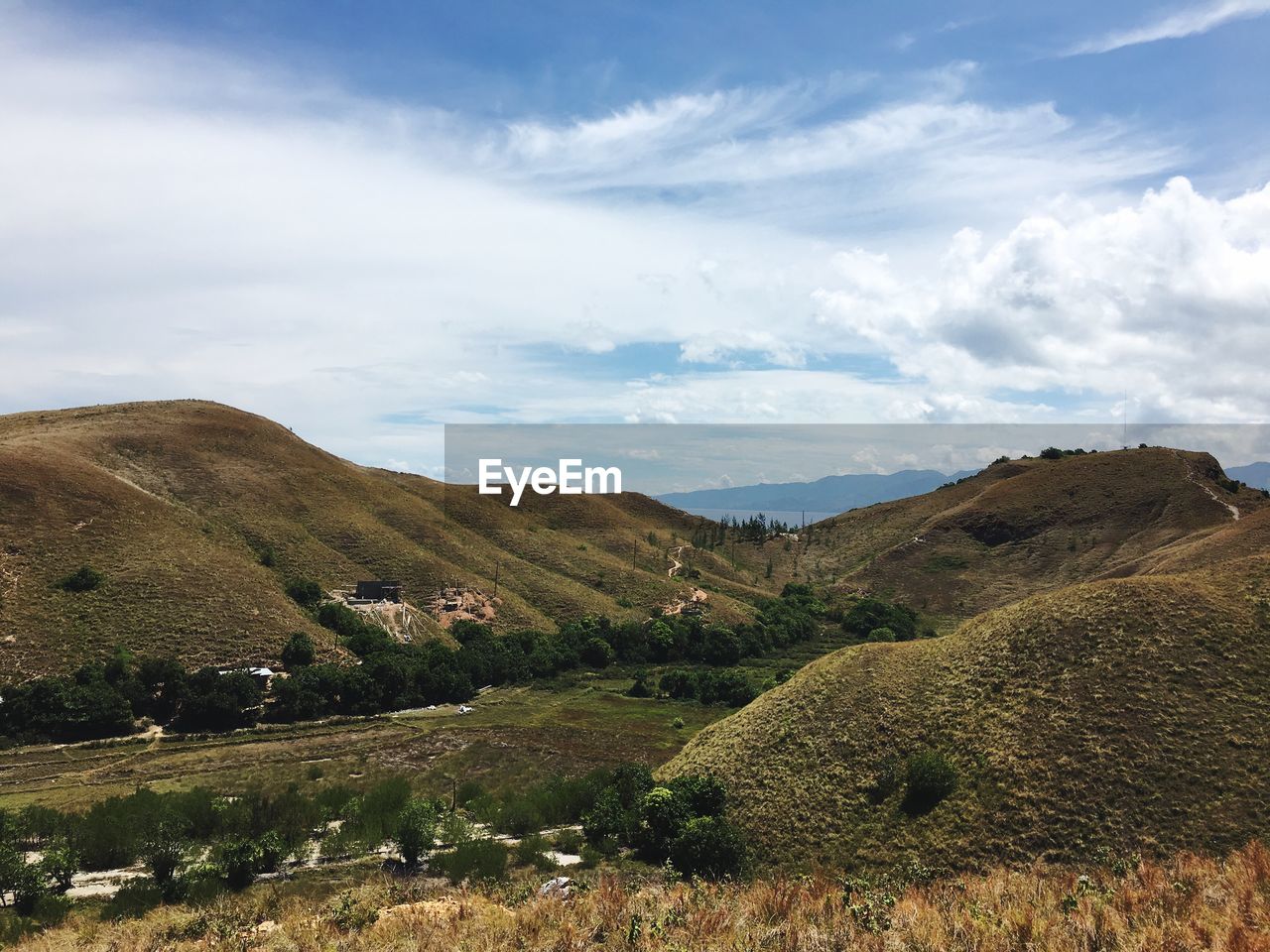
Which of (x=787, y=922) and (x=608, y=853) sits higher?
(x=787, y=922)

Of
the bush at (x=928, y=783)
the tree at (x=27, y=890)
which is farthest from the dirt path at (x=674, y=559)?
the tree at (x=27, y=890)

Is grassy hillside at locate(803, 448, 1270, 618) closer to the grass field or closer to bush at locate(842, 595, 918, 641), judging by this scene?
bush at locate(842, 595, 918, 641)

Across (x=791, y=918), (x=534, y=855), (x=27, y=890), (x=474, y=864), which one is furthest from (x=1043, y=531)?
(x=27, y=890)

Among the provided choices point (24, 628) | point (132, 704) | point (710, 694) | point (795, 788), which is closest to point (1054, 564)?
point (710, 694)

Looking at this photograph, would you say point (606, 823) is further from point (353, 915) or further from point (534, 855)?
point (353, 915)

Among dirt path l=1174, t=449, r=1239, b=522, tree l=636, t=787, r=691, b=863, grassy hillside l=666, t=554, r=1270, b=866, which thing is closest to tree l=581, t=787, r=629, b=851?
tree l=636, t=787, r=691, b=863

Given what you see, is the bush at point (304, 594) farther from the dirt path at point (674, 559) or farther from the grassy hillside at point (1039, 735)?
the dirt path at point (674, 559)

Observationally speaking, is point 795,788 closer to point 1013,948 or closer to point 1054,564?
point 1013,948
